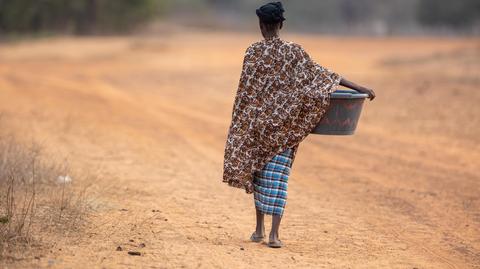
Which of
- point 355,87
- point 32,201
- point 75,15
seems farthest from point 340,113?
point 75,15

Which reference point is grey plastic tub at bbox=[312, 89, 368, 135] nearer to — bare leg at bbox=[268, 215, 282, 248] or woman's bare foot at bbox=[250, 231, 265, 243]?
bare leg at bbox=[268, 215, 282, 248]

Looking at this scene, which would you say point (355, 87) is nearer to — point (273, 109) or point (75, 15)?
point (273, 109)

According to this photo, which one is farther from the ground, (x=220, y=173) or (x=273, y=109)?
(x=273, y=109)

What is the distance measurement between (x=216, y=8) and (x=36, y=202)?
205ft

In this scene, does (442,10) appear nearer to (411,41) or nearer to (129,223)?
(411,41)

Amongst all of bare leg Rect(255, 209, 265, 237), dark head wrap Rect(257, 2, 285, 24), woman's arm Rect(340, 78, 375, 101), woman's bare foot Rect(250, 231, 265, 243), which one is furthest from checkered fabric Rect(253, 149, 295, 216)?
dark head wrap Rect(257, 2, 285, 24)

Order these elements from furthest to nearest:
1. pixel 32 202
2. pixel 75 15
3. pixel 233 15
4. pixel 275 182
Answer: pixel 233 15 < pixel 75 15 < pixel 32 202 < pixel 275 182

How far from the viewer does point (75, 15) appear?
1572 inches

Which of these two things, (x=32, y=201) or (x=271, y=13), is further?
(x=32, y=201)

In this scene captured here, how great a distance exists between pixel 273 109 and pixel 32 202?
7.54 ft

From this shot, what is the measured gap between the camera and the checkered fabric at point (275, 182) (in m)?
5.66

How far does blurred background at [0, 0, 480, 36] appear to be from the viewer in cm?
3769

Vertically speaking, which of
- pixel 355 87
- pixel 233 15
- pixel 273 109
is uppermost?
pixel 355 87

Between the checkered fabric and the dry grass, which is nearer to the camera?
the dry grass
